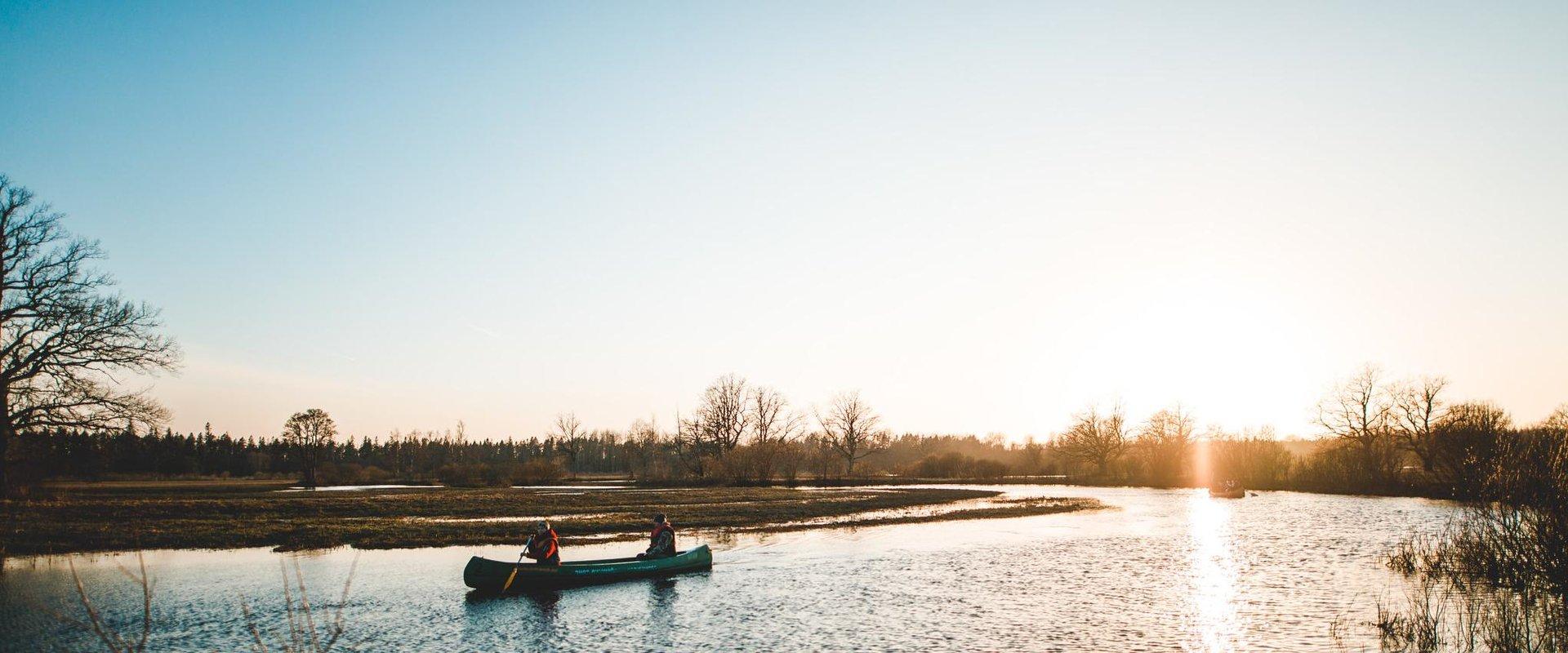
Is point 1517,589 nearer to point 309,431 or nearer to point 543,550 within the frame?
point 543,550

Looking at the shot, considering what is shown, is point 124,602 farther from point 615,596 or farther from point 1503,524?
point 1503,524

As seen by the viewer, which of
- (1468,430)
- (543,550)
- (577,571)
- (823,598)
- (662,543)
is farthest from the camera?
(1468,430)

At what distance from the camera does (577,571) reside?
2586cm

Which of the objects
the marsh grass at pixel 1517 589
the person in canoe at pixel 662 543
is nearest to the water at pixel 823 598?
the marsh grass at pixel 1517 589

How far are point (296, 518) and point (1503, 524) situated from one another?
147 ft

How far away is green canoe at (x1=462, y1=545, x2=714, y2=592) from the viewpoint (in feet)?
78.8

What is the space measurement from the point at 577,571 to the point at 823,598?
728 centimetres

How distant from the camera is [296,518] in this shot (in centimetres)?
4206

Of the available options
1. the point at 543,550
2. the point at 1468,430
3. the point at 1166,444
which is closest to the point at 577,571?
the point at 543,550

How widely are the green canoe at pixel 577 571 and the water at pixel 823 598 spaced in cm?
53

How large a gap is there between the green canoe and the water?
53 cm

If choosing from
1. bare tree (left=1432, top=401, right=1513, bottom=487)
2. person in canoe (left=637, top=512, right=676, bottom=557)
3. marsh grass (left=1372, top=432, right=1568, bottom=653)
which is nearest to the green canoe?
person in canoe (left=637, top=512, right=676, bottom=557)

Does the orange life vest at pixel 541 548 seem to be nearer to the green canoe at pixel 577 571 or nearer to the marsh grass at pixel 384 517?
the green canoe at pixel 577 571

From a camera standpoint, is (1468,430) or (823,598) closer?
(823,598)
